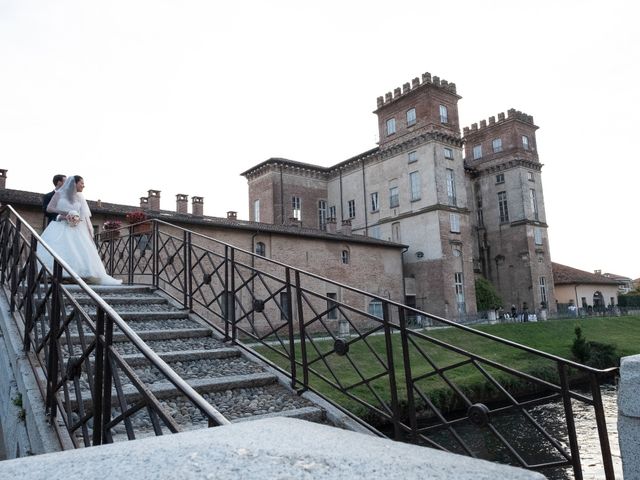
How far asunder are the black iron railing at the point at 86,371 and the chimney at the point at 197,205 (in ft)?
72.1

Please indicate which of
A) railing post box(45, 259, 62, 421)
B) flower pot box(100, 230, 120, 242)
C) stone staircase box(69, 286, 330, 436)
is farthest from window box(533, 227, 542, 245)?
railing post box(45, 259, 62, 421)

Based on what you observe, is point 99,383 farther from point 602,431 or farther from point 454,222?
point 454,222

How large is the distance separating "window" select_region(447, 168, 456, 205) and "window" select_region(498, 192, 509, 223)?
9636 millimetres

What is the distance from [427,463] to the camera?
4.23ft

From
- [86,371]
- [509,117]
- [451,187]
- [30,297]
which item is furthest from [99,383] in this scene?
[509,117]

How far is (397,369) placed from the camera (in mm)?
15680

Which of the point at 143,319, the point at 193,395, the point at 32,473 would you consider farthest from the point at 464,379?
the point at 32,473

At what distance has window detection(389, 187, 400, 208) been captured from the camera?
3425 centimetres

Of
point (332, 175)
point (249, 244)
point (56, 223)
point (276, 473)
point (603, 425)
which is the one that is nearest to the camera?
point (276, 473)

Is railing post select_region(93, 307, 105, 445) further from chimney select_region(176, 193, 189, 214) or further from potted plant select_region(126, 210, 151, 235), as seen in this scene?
chimney select_region(176, 193, 189, 214)

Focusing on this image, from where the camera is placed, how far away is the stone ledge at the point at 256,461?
1.23 m

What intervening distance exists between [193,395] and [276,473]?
3.58ft

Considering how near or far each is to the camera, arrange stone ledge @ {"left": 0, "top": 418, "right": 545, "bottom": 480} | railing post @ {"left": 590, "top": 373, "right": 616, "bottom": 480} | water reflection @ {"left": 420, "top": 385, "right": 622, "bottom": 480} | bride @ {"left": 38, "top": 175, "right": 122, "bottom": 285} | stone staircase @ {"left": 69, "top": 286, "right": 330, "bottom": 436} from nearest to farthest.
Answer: stone ledge @ {"left": 0, "top": 418, "right": 545, "bottom": 480}
railing post @ {"left": 590, "top": 373, "right": 616, "bottom": 480}
stone staircase @ {"left": 69, "top": 286, "right": 330, "bottom": 436}
bride @ {"left": 38, "top": 175, "right": 122, "bottom": 285}
water reflection @ {"left": 420, "top": 385, "right": 622, "bottom": 480}

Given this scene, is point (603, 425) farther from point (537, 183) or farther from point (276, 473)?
point (537, 183)
